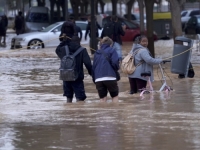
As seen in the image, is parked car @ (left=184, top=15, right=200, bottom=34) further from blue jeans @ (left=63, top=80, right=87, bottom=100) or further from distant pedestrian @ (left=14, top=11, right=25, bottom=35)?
blue jeans @ (left=63, top=80, right=87, bottom=100)

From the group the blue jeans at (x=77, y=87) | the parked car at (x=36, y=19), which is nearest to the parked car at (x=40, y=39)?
the parked car at (x=36, y=19)

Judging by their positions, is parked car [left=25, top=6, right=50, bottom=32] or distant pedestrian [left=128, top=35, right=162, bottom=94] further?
parked car [left=25, top=6, right=50, bottom=32]

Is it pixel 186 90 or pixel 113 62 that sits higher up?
pixel 113 62

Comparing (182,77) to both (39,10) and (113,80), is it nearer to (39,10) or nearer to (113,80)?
(113,80)

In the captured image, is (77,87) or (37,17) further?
(37,17)

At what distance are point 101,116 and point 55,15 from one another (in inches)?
1385

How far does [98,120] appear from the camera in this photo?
998 cm

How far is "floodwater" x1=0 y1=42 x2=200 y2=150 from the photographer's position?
8.36 m

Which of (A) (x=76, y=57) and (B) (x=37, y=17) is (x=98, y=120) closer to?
(A) (x=76, y=57)

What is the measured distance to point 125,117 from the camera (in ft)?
33.5

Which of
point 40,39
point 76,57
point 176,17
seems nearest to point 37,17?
point 40,39

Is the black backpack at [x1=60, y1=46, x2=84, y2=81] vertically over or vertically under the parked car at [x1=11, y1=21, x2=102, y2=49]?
over

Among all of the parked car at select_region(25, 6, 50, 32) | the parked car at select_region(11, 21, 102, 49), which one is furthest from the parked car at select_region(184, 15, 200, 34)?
the parked car at select_region(11, 21, 102, 49)

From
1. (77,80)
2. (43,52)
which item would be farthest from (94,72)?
(43,52)
